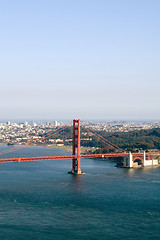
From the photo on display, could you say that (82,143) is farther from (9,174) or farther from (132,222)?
(132,222)

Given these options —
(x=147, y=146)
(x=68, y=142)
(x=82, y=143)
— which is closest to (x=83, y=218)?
(x=147, y=146)

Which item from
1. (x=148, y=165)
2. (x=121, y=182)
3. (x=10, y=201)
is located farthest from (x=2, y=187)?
(x=148, y=165)

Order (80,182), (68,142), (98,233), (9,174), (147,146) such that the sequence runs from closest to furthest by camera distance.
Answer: (98,233) → (80,182) → (9,174) → (147,146) → (68,142)

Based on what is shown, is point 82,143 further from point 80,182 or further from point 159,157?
point 80,182

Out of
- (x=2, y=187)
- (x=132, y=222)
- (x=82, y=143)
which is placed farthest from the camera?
(x=82, y=143)

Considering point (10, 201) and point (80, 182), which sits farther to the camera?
point (80, 182)

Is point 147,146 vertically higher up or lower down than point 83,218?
higher up
